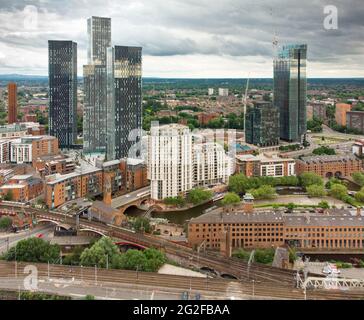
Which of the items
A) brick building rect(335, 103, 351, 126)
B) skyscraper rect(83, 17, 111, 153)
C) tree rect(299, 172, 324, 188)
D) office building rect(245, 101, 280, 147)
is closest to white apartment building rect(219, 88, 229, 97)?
brick building rect(335, 103, 351, 126)

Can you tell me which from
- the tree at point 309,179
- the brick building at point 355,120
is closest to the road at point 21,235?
the tree at point 309,179

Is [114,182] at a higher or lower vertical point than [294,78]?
lower

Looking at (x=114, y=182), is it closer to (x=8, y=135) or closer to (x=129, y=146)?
(x=129, y=146)

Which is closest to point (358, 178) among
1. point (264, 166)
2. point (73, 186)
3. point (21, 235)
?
point (264, 166)

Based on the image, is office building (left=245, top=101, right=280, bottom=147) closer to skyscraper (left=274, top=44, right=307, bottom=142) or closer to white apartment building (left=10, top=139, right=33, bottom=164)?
skyscraper (left=274, top=44, right=307, bottom=142)

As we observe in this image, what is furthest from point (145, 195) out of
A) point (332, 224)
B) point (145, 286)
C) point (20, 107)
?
point (20, 107)

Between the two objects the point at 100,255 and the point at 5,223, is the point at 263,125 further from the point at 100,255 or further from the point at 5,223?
the point at 100,255

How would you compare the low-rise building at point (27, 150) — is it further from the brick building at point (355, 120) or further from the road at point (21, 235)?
the brick building at point (355, 120)
